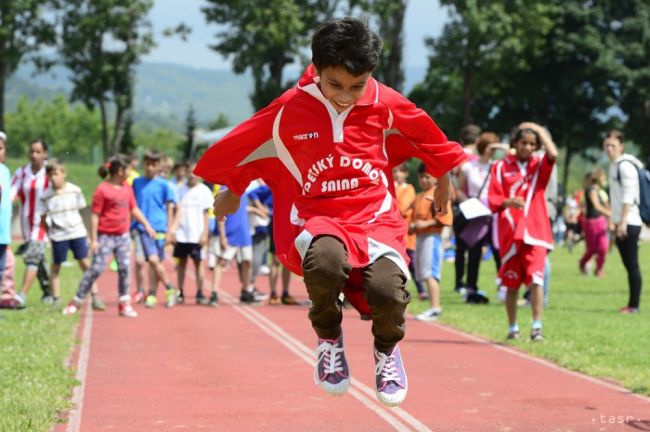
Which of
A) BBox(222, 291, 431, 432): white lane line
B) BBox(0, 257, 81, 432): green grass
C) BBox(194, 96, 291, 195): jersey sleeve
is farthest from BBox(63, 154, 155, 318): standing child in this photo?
BBox(194, 96, 291, 195): jersey sleeve

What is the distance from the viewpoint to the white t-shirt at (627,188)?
1476 cm

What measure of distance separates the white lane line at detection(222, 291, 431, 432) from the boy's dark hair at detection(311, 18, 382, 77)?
281 centimetres

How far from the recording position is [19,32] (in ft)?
173

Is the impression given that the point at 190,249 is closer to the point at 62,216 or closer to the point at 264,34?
the point at 62,216

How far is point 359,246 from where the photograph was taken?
18.2 ft

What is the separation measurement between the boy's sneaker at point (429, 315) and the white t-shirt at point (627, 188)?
2.61m

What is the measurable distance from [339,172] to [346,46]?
1.97 ft

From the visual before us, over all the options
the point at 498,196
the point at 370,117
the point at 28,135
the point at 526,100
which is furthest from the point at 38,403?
the point at 28,135

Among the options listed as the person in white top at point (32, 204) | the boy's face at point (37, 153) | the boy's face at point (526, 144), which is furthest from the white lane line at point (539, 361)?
the boy's face at point (37, 153)

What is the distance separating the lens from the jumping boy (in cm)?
543

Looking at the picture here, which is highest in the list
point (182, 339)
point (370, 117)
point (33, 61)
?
point (33, 61)

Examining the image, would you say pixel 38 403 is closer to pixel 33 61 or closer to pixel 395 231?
pixel 395 231

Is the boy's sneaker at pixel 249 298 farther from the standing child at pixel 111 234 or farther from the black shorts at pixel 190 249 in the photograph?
the standing child at pixel 111 234

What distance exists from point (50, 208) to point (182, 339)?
3741mm
